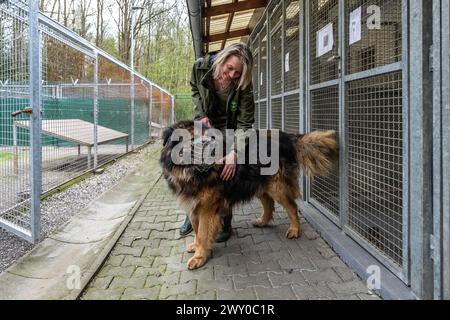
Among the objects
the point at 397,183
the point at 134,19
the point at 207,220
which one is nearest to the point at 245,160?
the point at 207,220

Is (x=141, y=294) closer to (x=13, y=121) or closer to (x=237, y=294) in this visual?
(x=237, y=294)

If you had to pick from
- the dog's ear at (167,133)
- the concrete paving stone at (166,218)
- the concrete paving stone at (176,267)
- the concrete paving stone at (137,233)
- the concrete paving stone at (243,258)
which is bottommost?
the concrete paving stone at (176,267)

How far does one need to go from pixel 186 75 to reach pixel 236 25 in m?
23.0

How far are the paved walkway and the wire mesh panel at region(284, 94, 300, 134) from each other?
4.77 feet

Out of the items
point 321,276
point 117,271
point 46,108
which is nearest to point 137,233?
point 117,271

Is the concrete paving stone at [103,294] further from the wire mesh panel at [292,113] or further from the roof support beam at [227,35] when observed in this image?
the roof support beam at [227,35]

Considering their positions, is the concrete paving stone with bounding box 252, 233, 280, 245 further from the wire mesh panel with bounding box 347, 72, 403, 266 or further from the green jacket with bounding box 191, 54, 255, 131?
the green jacket with bounding box 191, 54, 255, 131

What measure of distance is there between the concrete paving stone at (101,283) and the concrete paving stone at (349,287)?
5.23 feet

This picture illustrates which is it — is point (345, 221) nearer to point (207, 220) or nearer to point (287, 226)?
point (287, 226)

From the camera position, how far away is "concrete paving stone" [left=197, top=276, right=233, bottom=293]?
2.78 meters

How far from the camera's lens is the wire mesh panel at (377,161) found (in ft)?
8.68

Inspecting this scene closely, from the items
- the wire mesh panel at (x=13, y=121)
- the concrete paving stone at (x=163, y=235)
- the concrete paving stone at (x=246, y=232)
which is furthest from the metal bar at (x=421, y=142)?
the wire mesh panel at (x=13, y=121)

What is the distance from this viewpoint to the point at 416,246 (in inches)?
88.6

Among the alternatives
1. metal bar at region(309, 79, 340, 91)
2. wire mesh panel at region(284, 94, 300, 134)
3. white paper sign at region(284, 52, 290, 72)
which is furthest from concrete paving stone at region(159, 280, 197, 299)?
white paper sign at region(284, 52, 290, 72)
